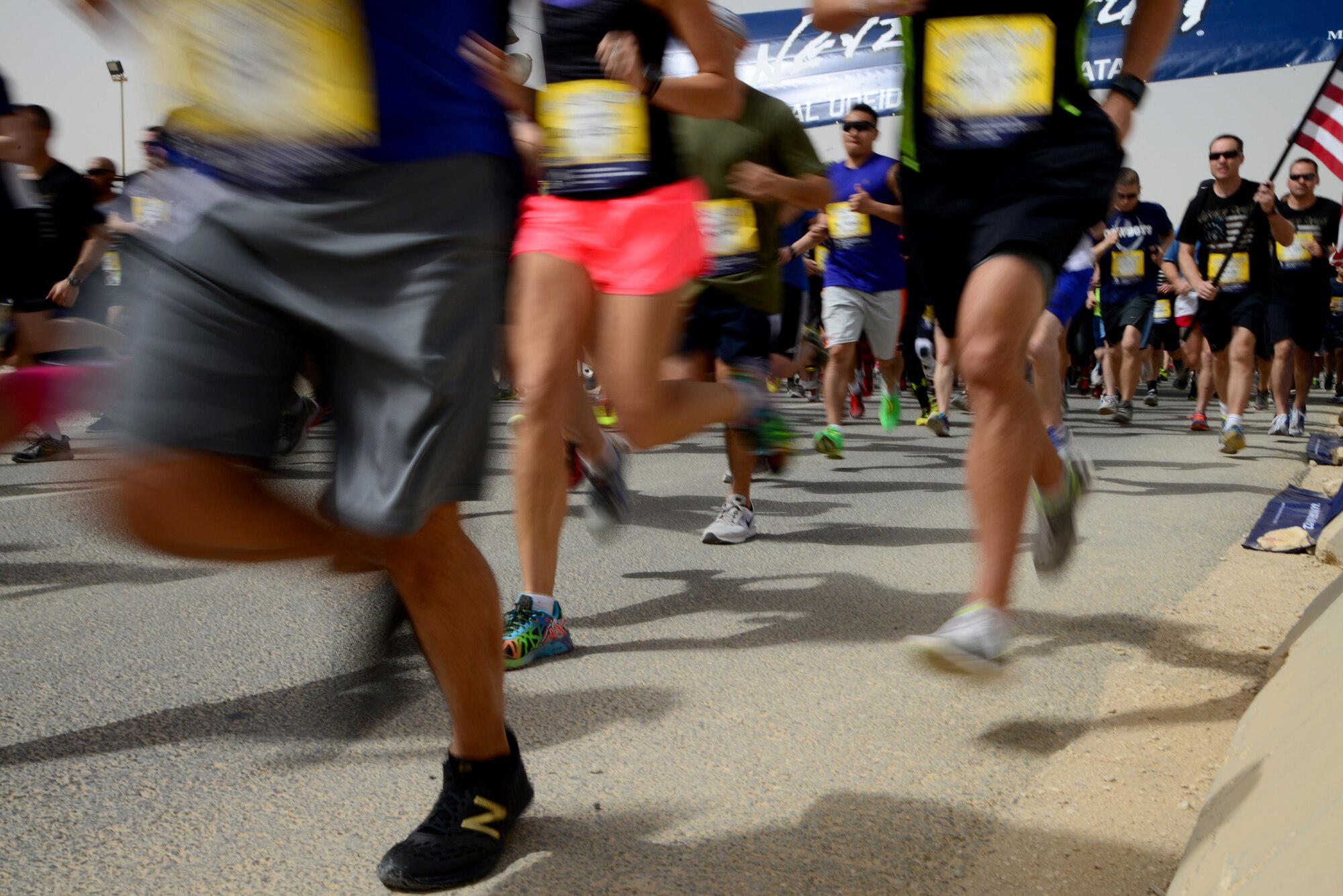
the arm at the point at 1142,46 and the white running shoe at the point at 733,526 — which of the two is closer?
the arm at the point at 1142,46

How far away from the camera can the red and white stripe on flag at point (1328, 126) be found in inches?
315

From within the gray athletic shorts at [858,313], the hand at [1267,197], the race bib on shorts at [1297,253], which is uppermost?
the hand at [1267,197]

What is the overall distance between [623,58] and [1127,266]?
878cm

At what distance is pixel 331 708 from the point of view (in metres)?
2.59

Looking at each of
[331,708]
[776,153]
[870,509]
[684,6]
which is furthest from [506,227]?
[870,509]

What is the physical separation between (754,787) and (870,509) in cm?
352

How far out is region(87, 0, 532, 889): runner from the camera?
4.92 feet

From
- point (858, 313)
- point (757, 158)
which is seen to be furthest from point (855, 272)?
point (757, 158)

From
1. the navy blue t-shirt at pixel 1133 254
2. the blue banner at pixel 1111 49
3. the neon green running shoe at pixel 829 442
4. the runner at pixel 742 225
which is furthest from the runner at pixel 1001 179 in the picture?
the blue banner at pixel 1111 49

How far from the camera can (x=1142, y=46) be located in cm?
248

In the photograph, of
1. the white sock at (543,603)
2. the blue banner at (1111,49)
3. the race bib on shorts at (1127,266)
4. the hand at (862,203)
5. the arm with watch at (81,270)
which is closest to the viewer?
the white sock at (543,603)

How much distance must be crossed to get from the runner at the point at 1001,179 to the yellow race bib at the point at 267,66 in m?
1.20

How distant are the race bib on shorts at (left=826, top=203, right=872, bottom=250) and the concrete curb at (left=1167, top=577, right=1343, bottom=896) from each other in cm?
555

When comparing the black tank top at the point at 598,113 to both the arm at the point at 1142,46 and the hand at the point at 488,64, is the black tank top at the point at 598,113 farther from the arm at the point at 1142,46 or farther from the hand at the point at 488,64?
the hand at the point at 488,64
